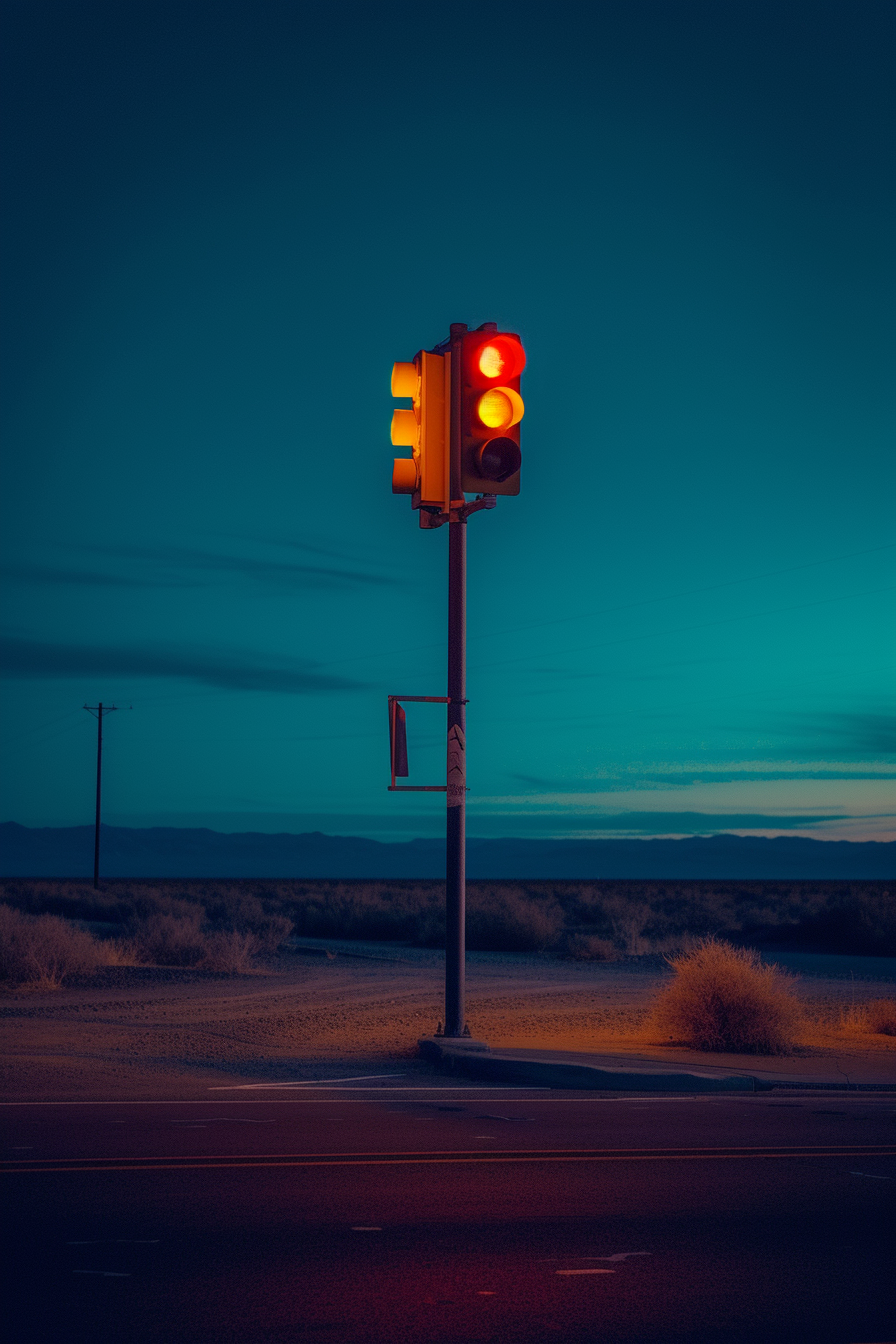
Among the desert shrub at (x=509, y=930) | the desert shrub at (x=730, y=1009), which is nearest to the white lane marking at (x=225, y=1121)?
the desert shrub at (x=730, y=1009)

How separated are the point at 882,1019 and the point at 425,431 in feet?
29.9

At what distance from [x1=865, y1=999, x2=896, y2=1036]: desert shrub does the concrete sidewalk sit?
3402 mm

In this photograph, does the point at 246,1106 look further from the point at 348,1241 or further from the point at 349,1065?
the point at 348,1241

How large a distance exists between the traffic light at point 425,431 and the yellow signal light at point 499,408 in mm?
543

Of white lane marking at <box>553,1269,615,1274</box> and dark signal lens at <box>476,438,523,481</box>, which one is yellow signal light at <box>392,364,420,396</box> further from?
white lane marking at <box>553,1269,615,1274</box>

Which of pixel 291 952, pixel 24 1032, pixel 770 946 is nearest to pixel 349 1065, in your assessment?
pixel 24 1032

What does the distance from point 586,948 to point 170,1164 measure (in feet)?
90.3

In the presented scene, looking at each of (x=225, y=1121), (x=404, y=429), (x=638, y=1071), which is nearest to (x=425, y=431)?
(x=404, y=429)

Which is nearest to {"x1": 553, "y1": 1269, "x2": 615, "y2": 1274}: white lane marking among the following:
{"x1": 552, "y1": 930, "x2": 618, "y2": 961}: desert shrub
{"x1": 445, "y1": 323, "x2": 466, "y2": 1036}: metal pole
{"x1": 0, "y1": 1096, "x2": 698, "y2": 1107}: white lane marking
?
{"x1": 0, "y1": 1096, "x2": 698, "y2": 1107}: white lane marking

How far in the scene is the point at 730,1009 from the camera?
14805 mm

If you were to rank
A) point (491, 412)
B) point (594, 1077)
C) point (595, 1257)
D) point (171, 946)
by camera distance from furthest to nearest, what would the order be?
point (171, 946) → point (491, 412) → point (594, 1077) → point (595, 1257)

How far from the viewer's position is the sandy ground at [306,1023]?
1308 centimetres

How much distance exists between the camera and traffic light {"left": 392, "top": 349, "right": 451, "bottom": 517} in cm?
1249

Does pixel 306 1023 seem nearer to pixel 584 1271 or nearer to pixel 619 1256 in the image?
pixel 619 1256
